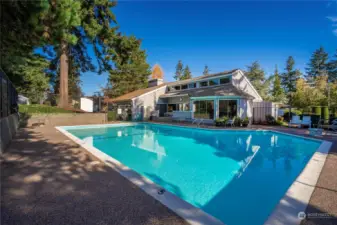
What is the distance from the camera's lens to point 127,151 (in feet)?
29.5

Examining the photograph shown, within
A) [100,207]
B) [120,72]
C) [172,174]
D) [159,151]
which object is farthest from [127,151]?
[120,72]

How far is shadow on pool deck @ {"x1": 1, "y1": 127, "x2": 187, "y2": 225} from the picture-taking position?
2.54m

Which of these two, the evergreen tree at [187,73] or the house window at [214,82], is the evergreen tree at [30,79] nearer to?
the house window at [214,82]

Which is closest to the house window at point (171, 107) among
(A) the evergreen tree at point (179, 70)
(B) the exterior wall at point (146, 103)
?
(B) the exterior wall at point (146, 103)

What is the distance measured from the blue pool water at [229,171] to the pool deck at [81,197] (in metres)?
1.15

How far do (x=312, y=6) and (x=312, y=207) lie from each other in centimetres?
1498

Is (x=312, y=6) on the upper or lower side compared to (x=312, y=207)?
upper

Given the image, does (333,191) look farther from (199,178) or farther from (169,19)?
(169,19)

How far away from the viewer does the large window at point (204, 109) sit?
1811 centimetres

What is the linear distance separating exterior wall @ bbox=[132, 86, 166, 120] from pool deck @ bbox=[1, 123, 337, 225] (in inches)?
698

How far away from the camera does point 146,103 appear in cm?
2336

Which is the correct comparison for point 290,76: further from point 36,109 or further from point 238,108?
point 36,109

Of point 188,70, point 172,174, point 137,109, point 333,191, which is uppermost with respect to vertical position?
point 188,70

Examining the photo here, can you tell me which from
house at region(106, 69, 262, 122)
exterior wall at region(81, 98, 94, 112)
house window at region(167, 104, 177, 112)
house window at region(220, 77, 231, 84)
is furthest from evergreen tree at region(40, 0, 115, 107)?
house window at region(220, 77, 231, 84)
